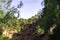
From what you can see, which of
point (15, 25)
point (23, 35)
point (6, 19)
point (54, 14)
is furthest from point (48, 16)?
point (15, 25)

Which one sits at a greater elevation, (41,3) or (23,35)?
(41,3)

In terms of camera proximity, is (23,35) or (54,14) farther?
(23,35)

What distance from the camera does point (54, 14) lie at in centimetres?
2161

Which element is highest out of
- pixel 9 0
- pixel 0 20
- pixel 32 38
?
pixel 9 0

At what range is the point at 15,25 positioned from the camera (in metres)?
31.3

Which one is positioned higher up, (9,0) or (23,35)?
(9,0)

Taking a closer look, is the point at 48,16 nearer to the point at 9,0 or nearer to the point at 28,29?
the point at 9,0

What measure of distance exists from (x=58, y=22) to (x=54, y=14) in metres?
0.76

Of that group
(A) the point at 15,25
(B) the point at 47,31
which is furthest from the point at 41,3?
(A) the point at 15,25

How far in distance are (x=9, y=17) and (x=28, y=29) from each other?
1125cm

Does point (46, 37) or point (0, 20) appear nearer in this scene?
point (0, 20)

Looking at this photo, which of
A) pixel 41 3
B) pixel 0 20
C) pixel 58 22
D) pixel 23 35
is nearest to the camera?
pixel 0 20

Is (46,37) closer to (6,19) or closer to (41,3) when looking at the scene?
(41,3)

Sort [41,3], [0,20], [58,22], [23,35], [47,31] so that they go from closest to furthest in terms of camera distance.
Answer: [0,20]
[58,22]
[47,31]
[41,3]
[23,35]
